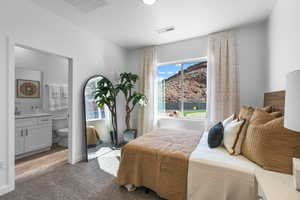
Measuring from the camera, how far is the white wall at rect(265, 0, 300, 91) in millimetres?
1369

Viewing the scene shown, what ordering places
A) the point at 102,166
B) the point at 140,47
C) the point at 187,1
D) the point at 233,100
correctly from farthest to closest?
1. the point at 140,47
2. the point at 233,100
3. the point at 102,166
4. the point at 187,1

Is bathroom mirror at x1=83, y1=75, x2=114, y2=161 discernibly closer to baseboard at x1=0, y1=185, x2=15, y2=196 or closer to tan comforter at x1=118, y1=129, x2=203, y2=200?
baseboard at x1=0, y1=185, x2=15, y2=196

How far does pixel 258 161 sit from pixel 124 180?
1.55 metres

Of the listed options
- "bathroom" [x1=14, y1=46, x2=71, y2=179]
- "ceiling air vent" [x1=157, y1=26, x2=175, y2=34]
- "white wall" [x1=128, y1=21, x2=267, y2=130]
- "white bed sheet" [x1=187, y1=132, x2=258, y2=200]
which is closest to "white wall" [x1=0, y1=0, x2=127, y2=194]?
"bathroom" [x1=14, y1=46, x2=71, y2=179]

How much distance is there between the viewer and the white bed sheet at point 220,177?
3.97ft

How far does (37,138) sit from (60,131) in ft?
→ 1.65

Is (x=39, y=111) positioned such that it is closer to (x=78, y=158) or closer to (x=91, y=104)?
(x=91, y=104)

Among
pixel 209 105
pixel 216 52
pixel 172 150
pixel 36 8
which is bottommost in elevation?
pixel 172 150

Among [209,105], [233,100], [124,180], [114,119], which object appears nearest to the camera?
[124,180]

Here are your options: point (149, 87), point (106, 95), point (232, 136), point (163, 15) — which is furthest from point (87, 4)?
point (232, 136)

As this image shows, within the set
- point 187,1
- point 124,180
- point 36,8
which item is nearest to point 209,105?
point 187,1

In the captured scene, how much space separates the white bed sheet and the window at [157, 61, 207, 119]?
190cm

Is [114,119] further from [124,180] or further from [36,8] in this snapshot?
[36,8]

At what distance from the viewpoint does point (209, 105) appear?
296 cm
